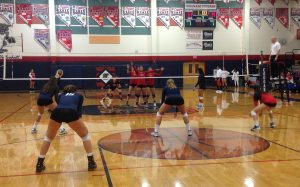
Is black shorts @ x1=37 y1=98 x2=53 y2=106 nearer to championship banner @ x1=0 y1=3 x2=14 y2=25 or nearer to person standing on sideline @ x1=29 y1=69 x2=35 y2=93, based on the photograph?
person standing on sideline @ x1=29 y1=69 x2=35 y2=93

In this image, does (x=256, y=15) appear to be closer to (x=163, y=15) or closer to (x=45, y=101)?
(x=163, y=15)

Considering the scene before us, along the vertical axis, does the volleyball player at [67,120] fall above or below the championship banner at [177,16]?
below

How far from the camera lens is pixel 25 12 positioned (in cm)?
2967

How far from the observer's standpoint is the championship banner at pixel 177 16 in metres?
32.2

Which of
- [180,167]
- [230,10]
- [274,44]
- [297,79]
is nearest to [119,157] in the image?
[180,167]

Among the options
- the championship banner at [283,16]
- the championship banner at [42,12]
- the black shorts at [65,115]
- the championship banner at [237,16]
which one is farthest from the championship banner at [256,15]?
the black shorts at [65,115]

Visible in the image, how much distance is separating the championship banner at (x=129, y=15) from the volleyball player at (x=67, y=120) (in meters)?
25.2

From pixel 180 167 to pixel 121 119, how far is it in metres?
6.83

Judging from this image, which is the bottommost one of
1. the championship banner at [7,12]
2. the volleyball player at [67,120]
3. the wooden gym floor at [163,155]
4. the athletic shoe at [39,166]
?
the wooden gym floor at [163,155]

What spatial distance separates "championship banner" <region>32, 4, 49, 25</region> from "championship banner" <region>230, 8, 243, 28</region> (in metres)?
16.3

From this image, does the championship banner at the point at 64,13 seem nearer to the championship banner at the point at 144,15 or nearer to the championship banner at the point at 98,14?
the championship banner at the point at 98,14

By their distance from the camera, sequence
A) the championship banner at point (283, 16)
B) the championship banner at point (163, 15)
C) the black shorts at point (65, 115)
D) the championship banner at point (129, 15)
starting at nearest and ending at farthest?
the black shorts at point (65, 115)
the championship banner at point (129, 15)
the championship banner at point (163, 15)
the championship banner at point (283, 16)

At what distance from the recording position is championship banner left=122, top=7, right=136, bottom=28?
31453 mm

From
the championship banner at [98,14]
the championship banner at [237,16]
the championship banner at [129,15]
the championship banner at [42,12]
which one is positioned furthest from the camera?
the championship banner at [237,16]
